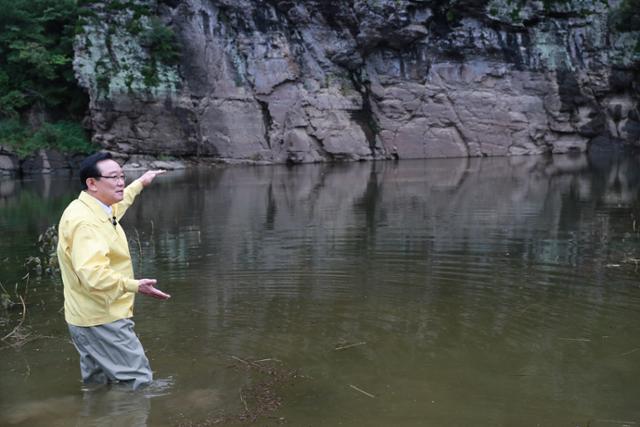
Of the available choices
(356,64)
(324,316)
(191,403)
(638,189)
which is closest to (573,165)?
(638,189)

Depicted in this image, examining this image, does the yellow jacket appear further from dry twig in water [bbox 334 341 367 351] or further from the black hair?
dry twig in water [bbox 334 341 367 351]

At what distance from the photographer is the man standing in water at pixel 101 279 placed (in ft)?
14.4

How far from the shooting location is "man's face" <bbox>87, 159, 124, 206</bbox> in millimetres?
4605

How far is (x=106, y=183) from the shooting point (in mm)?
4609

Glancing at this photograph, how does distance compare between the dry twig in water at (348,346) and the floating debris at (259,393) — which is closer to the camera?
the floating debris at (259,393)

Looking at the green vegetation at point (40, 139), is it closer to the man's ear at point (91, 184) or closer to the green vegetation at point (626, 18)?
the green vegetation at point (626, 18)

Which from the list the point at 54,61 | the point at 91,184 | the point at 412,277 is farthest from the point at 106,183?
the point at 54,61

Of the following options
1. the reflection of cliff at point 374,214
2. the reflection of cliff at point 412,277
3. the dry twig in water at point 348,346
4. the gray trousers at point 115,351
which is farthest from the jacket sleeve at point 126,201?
the reflection of cliff at point 374,214

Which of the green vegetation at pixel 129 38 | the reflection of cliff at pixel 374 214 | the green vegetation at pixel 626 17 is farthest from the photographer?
the green vegetation at pixel 626 17

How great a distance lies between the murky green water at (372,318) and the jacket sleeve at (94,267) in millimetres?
870

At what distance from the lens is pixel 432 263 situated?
9289 mm

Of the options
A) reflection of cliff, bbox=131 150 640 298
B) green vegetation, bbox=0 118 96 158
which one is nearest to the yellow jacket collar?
reflection of cliff, bbox=131 150 640 298

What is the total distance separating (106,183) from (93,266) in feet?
2.05

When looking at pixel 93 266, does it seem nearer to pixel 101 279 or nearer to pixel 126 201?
pixel 101 279
